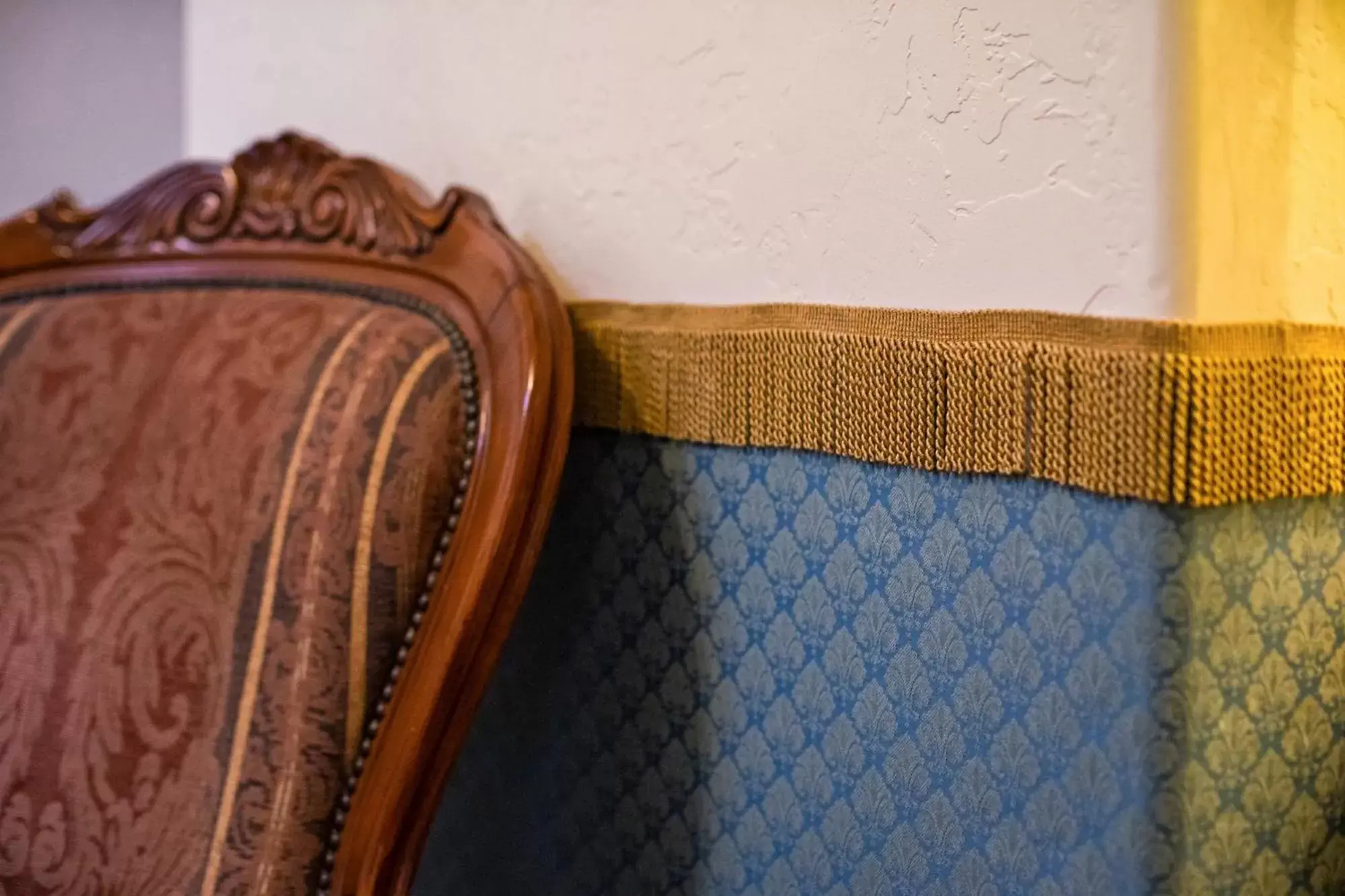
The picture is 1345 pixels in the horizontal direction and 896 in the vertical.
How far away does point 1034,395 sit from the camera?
0.66 meters

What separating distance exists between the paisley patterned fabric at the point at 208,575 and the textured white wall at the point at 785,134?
219mm

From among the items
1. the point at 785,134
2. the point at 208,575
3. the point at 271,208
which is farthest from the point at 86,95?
the point at 785,134

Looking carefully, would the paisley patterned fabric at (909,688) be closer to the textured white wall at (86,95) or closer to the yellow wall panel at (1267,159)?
the yellow wall panel at (1267,159)

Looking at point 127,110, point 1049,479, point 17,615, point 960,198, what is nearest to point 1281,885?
point 1049,479

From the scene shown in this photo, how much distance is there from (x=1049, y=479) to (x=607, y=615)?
0.41 metres

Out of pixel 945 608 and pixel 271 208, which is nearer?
pixel 945 608

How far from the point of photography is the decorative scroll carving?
2.97 ft

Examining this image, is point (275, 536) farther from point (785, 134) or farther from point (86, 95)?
point (86, 95)

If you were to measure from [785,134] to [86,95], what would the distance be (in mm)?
1377

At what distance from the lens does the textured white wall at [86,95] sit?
5.57 ft

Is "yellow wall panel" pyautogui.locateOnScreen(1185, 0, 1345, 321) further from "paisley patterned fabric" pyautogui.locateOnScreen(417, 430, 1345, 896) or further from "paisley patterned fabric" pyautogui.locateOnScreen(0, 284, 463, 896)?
"paisley patterned fabric" pyautogui.locateOnScreen(0, 284, 463, 896)

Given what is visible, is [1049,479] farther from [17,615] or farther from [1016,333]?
[17,615]

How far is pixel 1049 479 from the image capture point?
66cm

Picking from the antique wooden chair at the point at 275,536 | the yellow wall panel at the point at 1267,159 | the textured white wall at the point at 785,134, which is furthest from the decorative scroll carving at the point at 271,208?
the yellow wall panel at the point at 1267,159
